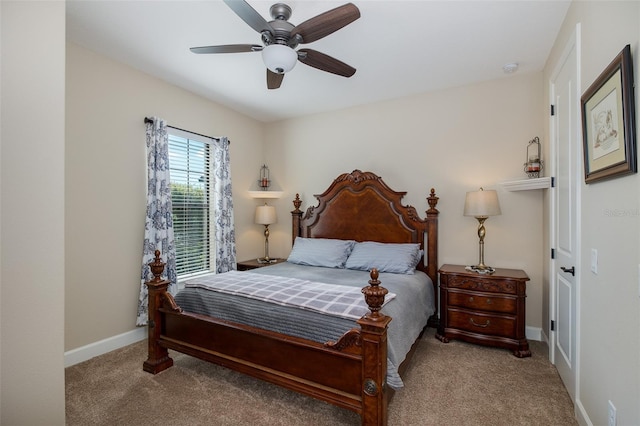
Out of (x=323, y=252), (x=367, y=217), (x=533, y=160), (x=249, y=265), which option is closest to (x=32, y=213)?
(x=323, y=252)

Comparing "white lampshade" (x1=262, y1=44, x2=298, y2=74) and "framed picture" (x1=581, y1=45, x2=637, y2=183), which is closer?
"framed picture" (x1=581, y1=45, x2=637, y2=183)

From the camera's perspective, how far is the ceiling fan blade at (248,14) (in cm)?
170

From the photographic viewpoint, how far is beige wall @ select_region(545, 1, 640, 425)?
50.3 inches

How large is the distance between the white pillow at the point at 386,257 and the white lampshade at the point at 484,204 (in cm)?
73

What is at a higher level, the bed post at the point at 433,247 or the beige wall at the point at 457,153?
the beige wall at the point at 457,153

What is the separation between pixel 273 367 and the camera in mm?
2109

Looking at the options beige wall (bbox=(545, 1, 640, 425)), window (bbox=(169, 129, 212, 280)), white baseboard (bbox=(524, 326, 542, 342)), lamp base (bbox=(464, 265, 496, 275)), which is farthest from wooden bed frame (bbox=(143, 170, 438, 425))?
window (bbox=(169, 129, 212, 280))

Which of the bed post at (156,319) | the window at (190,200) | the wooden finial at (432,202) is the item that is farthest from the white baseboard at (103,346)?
the wooden finial at (432,202)

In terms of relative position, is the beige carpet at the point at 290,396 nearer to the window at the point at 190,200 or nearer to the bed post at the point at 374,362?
the bed post at the point at 374,362

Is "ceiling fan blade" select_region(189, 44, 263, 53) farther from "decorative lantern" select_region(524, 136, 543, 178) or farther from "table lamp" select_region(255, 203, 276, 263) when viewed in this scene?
"decorative lantern" select_region(524, 136, 543, 178)

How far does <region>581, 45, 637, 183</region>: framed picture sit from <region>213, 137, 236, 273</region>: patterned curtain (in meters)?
3.63

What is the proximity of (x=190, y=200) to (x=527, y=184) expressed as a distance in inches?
146

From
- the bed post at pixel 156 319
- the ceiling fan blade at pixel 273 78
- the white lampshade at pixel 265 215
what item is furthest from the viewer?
the white lampshade at pixel 265 215

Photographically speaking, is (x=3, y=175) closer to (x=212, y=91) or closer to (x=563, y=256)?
(x=212, y=91)
